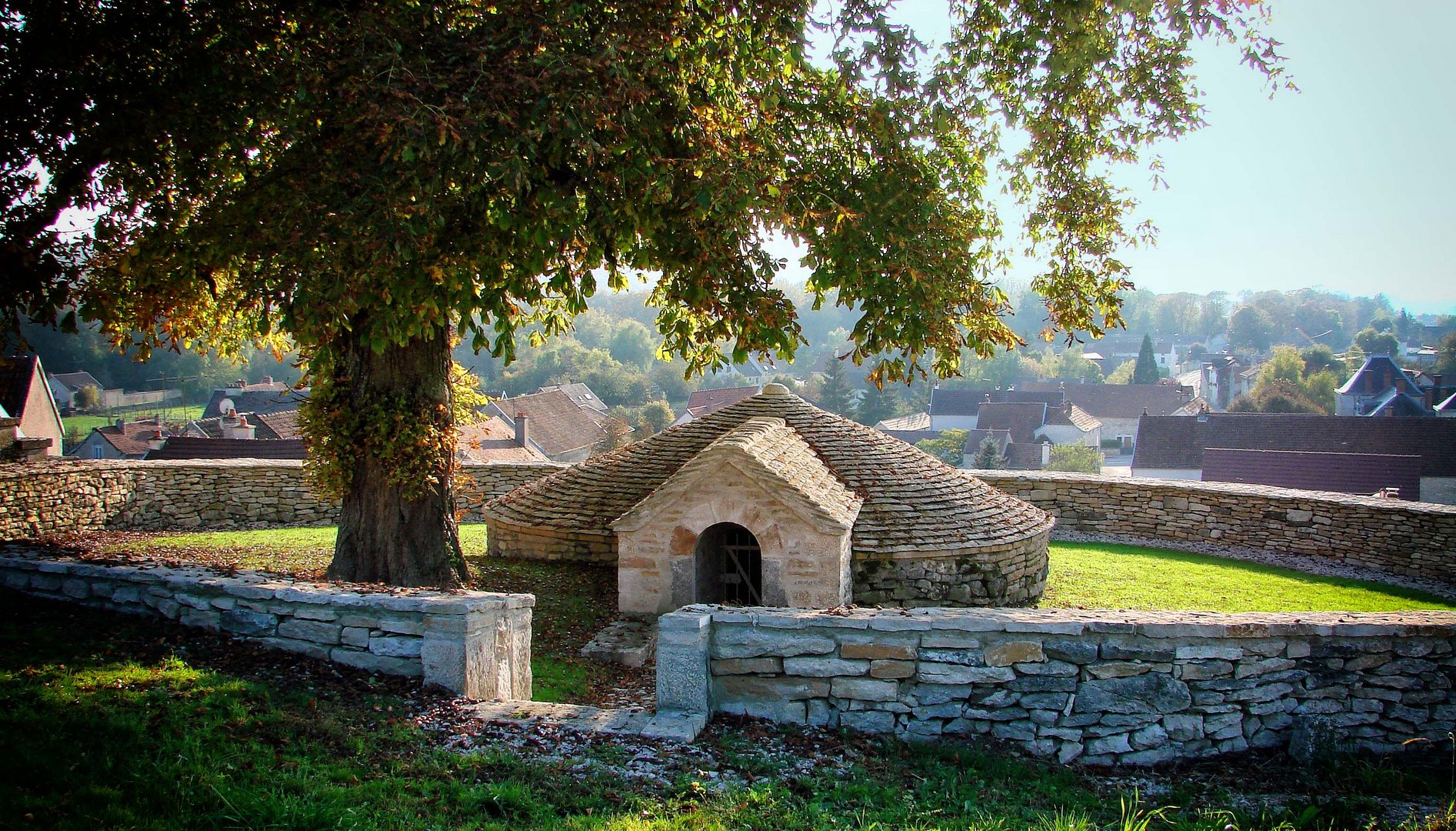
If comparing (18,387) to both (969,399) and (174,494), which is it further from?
(969,399)

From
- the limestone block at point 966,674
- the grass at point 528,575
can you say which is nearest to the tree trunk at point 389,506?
the grass at point 528,575

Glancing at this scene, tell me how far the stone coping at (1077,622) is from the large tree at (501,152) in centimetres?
269

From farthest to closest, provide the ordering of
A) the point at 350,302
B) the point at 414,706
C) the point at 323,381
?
the point at 323,381, the point at 350,302, the point at 414,706

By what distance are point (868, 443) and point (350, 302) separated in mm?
7617

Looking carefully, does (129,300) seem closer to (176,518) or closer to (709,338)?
(709,338)

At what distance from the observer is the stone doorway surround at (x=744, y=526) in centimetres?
975

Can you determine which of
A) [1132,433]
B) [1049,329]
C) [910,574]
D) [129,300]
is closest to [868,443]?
[910,574]

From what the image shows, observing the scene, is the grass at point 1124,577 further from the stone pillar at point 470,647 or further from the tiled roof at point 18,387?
the tiled roof at point 18,387

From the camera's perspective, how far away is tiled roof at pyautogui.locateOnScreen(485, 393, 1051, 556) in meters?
11.2

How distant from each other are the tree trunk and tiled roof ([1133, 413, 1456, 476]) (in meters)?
30.2

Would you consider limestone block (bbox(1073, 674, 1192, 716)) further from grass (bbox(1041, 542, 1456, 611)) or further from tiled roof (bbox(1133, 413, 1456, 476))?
tiled roof (bbox(1133, 413, 1456, 476))

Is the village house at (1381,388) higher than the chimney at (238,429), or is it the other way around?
the village house at (1381,388)

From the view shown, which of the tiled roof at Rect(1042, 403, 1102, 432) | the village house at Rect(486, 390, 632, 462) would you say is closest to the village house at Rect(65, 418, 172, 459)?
the village house at Rect(486, 390, 632, 462)

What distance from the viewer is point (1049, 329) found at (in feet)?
28.9
